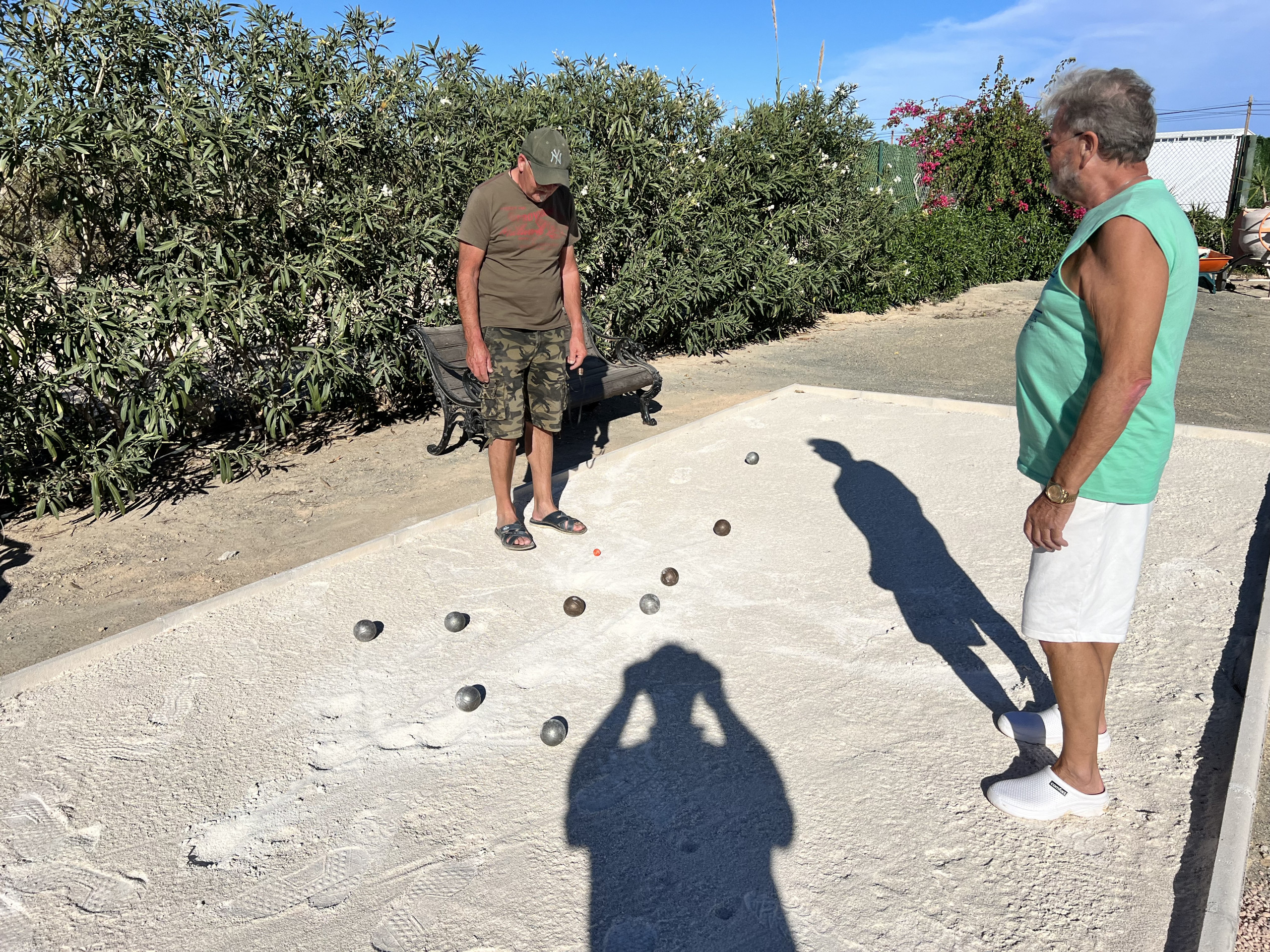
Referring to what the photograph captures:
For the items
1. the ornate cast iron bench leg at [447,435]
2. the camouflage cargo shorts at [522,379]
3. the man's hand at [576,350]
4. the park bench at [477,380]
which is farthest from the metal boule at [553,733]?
the ornate cast iron bench leg at [447,435]

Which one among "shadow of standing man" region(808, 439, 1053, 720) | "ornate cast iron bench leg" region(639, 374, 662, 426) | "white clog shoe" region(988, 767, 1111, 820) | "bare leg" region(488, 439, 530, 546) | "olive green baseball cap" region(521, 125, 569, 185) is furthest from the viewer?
"ornate cast iron bench leg" region(639, 374, 662, 426)

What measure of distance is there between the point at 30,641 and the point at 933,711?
12.6 feet

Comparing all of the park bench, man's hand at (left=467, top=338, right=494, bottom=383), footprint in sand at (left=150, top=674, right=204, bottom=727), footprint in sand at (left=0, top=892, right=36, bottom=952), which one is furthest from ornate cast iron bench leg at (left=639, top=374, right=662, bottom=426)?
footprint in sand at (left=0, top=892, right=36, bottom=952)

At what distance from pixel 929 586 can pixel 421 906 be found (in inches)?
105

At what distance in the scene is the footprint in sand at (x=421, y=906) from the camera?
2.13 metres

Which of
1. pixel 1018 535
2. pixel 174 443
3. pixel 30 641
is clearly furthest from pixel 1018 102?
pixel 30 641

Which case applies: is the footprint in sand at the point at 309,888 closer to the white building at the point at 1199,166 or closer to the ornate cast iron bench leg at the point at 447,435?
the ornate cast iron bench leg at the point at 447,435

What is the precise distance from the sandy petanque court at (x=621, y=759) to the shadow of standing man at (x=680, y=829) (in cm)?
1

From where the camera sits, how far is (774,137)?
32.6ft

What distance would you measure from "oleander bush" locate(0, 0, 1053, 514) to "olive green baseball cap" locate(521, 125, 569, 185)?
250 cm

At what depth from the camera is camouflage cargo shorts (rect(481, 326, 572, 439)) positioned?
4328 mm

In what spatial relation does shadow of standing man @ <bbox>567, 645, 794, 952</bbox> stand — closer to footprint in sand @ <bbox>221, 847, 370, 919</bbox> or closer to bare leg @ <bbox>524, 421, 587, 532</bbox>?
footprint in sand @ <bbox>221, 847, 370, 919</bbox>

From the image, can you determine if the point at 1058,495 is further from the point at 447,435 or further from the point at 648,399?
the point at 648,399

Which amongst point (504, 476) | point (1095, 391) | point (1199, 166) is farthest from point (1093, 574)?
point (1199, 166)
